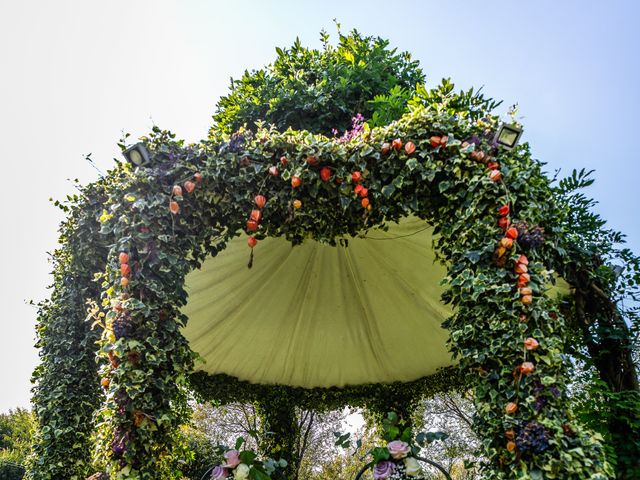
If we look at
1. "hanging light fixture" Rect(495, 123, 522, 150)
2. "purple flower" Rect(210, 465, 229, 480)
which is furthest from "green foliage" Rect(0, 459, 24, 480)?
"hanging light fixture" Rect(495, 123, 522, 150)

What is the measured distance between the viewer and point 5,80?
3.00 metres

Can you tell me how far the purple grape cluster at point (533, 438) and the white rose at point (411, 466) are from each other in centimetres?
74

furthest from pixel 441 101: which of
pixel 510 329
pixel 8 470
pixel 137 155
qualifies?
pixel 8 470

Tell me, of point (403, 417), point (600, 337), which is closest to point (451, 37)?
point (600, 337)

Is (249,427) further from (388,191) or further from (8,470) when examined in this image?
(388,191)

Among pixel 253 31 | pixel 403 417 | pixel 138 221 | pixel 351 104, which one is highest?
pixel 351 104

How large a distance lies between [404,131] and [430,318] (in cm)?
323

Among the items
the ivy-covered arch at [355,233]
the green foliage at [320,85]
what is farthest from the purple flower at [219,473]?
the green foliage at [320,85]

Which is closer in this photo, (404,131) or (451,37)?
(404,131)

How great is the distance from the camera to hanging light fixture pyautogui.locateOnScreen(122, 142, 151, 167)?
8.66 ft

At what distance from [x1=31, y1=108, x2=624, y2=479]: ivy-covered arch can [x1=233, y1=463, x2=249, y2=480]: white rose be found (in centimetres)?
37

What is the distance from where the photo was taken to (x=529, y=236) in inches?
90.0

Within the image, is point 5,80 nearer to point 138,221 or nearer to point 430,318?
point 138,221

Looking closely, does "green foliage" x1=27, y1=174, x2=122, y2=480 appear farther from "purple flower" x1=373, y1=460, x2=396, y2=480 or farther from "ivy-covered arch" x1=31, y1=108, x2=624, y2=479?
"purple flower" x1=373, y1=460, x2=396, y2=480
